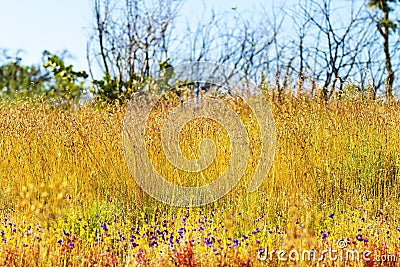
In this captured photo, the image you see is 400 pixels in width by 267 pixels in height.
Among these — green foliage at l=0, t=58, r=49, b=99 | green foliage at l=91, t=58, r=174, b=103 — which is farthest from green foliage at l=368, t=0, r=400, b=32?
green foliage at l=0, t=58, r=49, b=99

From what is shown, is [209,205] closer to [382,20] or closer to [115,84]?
[115,84]

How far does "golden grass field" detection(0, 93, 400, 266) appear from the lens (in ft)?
9.73

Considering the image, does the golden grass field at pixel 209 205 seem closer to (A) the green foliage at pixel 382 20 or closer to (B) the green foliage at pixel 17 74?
(A) the green foliage at pixel 382 20

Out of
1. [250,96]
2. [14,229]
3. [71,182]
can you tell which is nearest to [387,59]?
[250,96]

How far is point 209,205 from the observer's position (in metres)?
3.99

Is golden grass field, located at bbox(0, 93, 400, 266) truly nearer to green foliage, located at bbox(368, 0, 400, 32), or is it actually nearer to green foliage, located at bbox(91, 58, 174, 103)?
green foliage, located at bbox(91, 58, 174, 103)

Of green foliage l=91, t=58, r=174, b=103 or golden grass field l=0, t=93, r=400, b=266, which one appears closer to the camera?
golden grass field l=0, t=93, r=400, b=266

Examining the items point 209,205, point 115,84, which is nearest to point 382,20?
point 115,84

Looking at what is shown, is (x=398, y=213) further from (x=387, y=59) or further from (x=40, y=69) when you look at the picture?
(x=40, y=69)

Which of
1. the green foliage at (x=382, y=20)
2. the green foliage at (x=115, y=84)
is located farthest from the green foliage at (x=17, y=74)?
the green foliage at (x=382, y=20)

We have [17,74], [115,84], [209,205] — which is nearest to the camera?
[209,205]

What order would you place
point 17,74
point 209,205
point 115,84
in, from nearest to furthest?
1. point 209,205
2. point 115,84
3. point 17,74

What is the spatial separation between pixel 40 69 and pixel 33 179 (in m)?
9.76

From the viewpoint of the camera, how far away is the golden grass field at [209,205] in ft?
9.73
